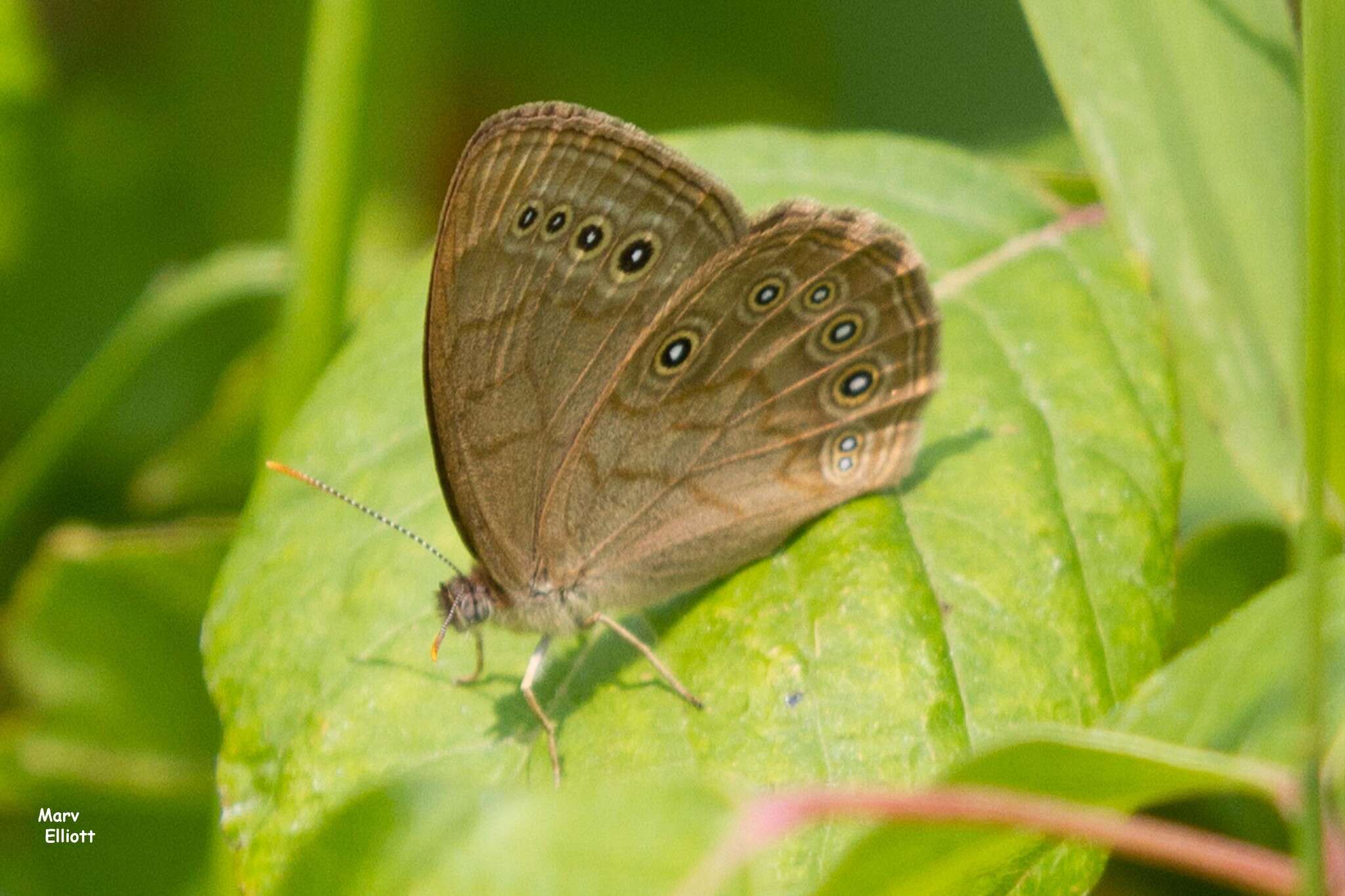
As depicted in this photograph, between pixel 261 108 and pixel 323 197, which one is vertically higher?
pixel 323 197

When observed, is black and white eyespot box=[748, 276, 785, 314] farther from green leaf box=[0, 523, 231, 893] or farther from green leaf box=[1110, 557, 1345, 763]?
green leaf box=[0, 523, 231, 893]

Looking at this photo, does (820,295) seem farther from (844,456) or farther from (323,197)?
(323,197)

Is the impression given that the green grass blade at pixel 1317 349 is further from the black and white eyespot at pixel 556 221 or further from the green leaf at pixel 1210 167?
the black and white eyespot at pixel 556 221

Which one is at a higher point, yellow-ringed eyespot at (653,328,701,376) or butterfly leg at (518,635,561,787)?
yellow-ringed eyespot at (653,328,701,376)

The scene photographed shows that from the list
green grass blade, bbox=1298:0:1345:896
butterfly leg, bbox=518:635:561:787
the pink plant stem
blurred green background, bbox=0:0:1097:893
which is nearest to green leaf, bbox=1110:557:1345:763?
green grass blade, bbox=1298:0:1345:896

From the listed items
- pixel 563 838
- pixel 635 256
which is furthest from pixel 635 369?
pixel 563 838

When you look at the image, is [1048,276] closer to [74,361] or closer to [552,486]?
[552,486]
